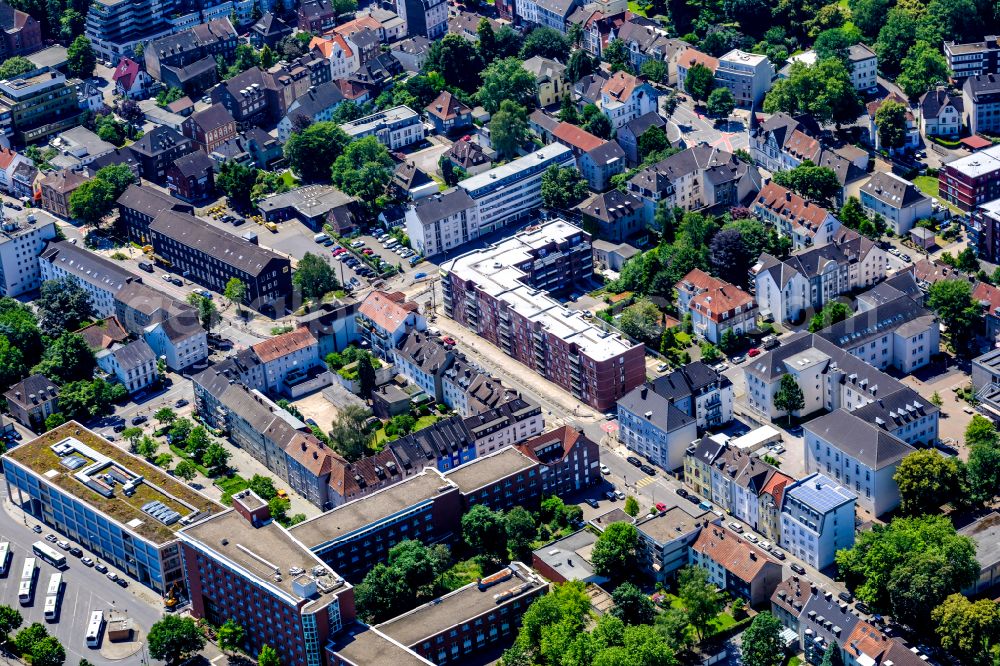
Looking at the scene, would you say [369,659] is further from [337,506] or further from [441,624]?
[337,506]

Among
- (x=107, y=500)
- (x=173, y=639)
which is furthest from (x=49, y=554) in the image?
(x=173, y=639)

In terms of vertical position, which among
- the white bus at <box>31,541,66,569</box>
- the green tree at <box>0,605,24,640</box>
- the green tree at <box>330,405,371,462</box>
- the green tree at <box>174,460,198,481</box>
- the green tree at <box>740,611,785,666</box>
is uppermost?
the green tree at <box>330,405,371,462</box>

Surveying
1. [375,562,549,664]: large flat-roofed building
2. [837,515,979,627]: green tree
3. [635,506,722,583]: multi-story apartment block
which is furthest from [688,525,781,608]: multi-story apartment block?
[375,562,549,664]: large flat-roofed building

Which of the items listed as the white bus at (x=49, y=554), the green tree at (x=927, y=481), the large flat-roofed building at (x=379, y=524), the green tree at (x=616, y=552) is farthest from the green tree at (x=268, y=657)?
the green tree at (x=927, y=481)

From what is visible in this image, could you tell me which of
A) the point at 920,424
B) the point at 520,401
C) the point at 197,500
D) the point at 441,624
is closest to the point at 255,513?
the point at 197,500

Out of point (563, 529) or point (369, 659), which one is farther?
point (563, 529)

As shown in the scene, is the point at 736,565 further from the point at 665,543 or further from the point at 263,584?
the point at 263,584

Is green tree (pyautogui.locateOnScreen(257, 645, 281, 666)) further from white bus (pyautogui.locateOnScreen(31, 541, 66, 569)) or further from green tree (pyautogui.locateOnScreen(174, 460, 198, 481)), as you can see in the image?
green tree (pyautogui.locateOnScreen(174, 460, 198, 481))
